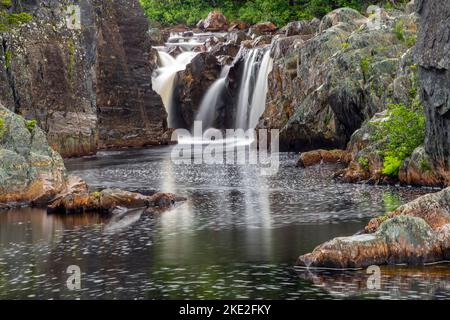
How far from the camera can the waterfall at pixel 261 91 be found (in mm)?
81312

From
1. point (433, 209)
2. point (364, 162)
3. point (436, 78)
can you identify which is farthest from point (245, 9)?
point (433, 209)

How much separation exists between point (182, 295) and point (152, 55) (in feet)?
227

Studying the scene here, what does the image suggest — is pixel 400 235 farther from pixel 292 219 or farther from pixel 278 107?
pixel 278 107

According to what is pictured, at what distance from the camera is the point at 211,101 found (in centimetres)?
8825

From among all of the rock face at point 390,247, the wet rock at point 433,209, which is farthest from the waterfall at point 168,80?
the rock face at point 390,247

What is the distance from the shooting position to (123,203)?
40500mm

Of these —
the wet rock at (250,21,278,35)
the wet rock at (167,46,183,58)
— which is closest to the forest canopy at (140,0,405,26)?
the wet rock at (250,21,278,35)

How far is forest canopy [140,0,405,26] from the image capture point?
105m

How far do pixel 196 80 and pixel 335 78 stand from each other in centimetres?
2855

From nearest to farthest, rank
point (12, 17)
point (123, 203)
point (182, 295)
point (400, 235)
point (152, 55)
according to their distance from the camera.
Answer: point (182, 295) < point (400, 235) < point (123, 203) < point (12, 17) < point (152, 55)

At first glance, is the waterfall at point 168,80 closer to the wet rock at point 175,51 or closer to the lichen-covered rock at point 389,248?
the wet rock at point 175,51

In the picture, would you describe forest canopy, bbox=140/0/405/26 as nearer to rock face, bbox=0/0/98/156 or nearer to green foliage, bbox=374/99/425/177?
rock face, bbox=0/0/98/156
